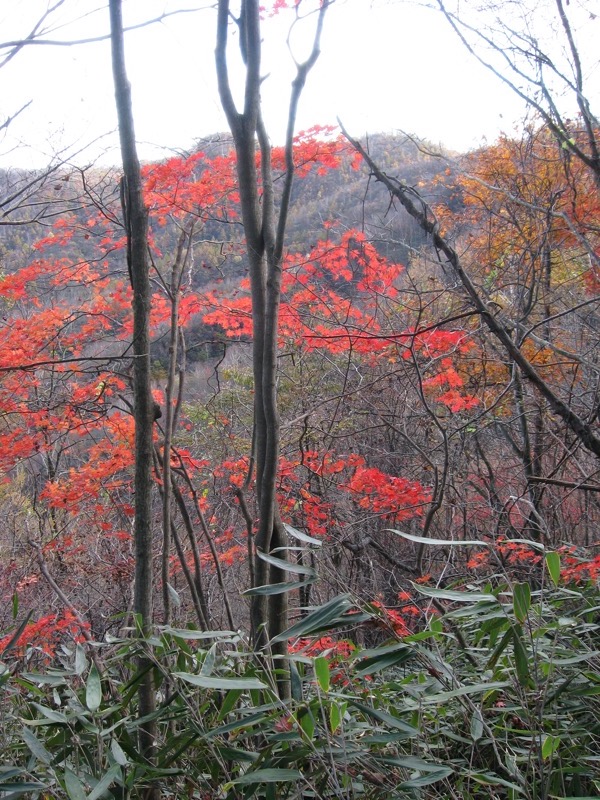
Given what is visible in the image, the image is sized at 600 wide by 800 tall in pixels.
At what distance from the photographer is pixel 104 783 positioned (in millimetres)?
1091

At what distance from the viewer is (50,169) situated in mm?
3975

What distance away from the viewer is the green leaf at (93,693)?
1.28 m

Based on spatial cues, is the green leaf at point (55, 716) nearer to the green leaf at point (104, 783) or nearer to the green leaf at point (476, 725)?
the green leaf at point (104, 783)

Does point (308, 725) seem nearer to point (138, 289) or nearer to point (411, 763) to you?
point (411, 763)

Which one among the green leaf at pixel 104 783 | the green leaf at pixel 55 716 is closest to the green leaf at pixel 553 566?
the green leaf at pixel 104 783

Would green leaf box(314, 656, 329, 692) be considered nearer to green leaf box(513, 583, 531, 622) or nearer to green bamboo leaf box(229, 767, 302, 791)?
green bamboo leaf box(229, 767, 302, 791)

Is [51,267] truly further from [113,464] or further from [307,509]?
[307,509]

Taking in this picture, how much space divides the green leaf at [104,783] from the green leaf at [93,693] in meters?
0.14

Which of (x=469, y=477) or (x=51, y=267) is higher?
(x=51, y=267)

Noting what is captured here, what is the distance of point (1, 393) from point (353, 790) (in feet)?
23.3

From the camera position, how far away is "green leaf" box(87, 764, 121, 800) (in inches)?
41.9

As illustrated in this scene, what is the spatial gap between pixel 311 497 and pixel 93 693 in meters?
5.68

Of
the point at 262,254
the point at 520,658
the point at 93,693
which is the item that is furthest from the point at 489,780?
the point at 262,254

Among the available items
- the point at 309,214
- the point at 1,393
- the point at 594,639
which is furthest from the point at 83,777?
the point at 309,214
